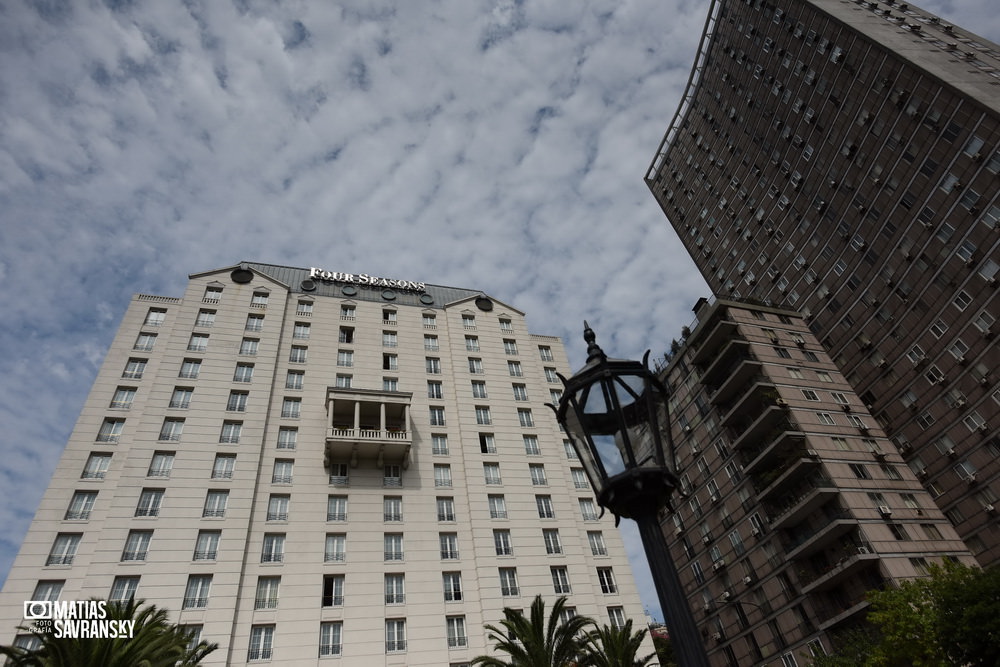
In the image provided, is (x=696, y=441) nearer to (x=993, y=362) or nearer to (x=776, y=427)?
(x=776, y=427)

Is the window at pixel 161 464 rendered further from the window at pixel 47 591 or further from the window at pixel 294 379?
the window at pixel 294 379

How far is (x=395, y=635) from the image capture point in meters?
33.1

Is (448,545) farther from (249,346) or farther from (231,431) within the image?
(249,346)

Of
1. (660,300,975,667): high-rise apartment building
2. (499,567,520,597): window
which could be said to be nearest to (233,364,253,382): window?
(499,567,520,597): window

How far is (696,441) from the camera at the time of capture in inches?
2142

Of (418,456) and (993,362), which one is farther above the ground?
(418,456)

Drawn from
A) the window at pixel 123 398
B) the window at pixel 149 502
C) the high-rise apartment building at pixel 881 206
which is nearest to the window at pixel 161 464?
the window at pixel 149 502

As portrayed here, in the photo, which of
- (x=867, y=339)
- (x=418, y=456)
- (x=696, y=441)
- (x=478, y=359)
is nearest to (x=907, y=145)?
(x=867, y=339)

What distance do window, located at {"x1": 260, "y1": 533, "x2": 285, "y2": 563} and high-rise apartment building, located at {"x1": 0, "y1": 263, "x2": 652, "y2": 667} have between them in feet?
0.30

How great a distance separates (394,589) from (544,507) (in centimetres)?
1190

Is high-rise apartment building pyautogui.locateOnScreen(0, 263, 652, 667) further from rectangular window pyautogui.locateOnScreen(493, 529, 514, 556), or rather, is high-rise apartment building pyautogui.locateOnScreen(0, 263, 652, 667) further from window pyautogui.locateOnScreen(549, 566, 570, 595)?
window pyautogui.locateOnScreen(549, 566, 570, 595)

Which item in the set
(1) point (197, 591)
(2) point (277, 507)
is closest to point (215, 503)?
(2) point (277, 507)

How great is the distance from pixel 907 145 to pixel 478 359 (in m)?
38.9

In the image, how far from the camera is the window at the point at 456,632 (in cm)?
3347
